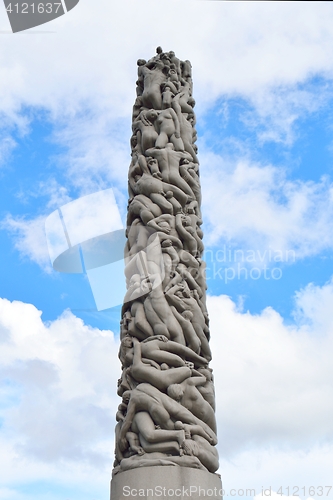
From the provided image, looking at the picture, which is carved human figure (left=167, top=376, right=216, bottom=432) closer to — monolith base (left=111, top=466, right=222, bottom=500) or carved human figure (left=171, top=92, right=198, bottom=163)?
monolith base (left=111, top=466, right=222, bottom=500)

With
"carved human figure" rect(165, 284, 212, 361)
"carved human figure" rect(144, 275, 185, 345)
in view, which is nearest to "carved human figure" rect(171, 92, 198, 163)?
"carved human figure" rect(165, 284, 212, 361)

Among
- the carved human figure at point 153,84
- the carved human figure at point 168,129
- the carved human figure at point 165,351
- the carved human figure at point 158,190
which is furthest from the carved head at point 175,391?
the carved human figure at point 153,84

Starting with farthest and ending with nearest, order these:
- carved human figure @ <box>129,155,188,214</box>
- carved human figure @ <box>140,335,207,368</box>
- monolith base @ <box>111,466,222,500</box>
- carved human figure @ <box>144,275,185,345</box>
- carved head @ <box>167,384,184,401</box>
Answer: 1. carved human figure @ <box>129,155,188,214</box>
2. carved human figure @ <box>144,275,185,345</box>
3. carved human figure @ <box>140,335,207,368</box>
4. carved head @ <box>167,384,184,401</box>
5. monolith base @ <box>111,466,222,500</box>

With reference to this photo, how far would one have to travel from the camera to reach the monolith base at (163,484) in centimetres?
627

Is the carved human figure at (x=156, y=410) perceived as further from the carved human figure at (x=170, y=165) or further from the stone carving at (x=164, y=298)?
the carved human figure at (x=170, y=165)

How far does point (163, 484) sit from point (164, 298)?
2.50m

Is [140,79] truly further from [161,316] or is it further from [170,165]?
[161,316]

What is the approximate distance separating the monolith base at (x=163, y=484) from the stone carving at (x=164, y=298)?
88mm

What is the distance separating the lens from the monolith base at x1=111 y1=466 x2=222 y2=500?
6.27m

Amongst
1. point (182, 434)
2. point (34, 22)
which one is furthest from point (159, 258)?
point (34, 22)

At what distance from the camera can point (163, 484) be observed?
629 cm

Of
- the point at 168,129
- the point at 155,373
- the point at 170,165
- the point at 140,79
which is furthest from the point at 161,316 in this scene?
the point at 140,79

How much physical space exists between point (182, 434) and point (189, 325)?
63.4 inches

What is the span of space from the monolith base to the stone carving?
0.29 ft
